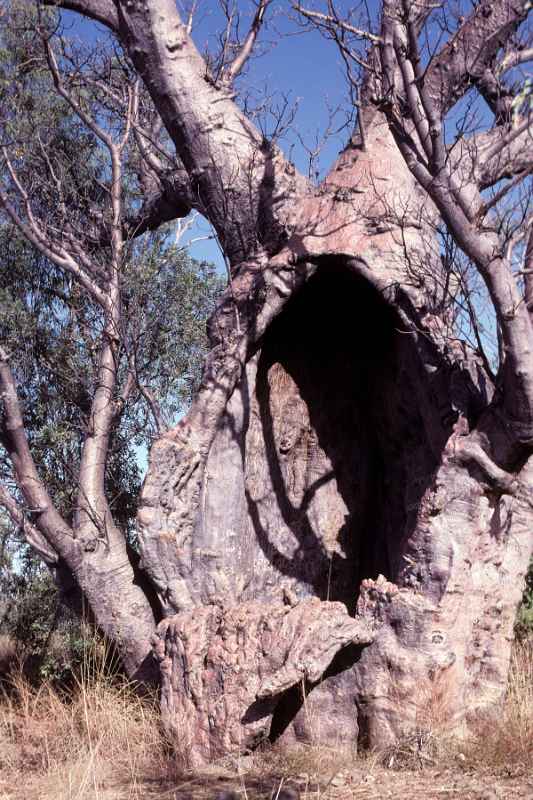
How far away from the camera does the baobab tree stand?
4285mm

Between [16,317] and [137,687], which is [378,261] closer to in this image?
[137,687]

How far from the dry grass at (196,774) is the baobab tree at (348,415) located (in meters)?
0.19

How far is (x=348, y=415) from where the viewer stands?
6.43 metres

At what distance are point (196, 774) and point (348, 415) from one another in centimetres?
305

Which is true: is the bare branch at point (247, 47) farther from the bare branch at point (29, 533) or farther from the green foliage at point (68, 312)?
the bare branch at point (29, 533)

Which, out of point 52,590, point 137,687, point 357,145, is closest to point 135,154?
point 357,145

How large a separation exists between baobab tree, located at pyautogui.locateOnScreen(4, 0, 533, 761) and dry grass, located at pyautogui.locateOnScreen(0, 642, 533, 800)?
0.61ft

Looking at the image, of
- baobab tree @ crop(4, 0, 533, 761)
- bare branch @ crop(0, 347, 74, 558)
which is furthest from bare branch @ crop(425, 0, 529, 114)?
bare branch @ crop(0, 347, 74, 558)

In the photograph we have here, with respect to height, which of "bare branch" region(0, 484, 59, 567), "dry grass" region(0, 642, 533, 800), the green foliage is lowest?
"dry grass" region(0, 642, 533, 800)

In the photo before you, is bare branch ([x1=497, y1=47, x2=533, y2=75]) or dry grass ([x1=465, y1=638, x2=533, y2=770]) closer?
dry grass ([x1=465, y1=638, x2=533, y2=770])

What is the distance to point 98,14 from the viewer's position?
6230 millimetres

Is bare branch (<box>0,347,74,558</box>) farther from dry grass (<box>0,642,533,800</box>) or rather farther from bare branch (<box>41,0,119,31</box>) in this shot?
bare branch (<box>41,0,119,31</box>)

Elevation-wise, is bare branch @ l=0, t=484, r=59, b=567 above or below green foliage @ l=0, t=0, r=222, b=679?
below

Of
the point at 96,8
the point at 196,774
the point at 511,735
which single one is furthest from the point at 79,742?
the point at 96,8
